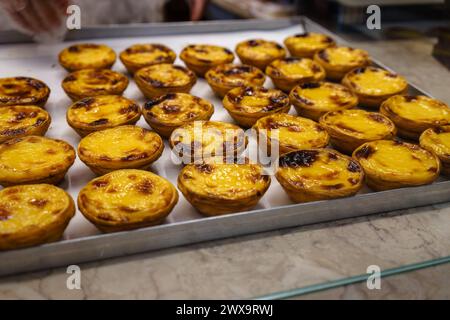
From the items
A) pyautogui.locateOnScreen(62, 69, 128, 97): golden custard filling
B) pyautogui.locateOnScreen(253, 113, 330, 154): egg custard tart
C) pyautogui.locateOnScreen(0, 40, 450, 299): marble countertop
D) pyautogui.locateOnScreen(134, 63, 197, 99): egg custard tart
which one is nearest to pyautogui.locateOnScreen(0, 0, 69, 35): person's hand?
pyautogui.locateOnScreen(62, 69, 128, 97): golden custard filling

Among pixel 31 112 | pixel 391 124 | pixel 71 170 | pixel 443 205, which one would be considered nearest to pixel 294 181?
pixel 443 205

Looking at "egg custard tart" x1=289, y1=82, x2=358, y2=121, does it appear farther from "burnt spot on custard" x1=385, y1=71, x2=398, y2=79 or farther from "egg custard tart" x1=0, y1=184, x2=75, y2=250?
"egg custard tart" x1=0, y1=184, x2=75, y2=250

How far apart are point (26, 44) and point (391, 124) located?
2453 millimetres

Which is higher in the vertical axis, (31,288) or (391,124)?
(391,124)

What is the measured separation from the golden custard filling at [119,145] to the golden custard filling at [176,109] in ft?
0.59

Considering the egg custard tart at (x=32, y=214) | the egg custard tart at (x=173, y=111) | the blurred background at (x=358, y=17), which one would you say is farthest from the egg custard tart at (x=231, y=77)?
the egg custard tart at (x=32, y=214)

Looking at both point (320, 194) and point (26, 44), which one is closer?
point (320, 194)

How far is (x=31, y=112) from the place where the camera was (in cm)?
241

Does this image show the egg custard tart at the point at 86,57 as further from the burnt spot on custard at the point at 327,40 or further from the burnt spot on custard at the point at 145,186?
the burnt spot on custard at the point at 327,40

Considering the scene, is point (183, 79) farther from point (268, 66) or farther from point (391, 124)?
point (391, 124)

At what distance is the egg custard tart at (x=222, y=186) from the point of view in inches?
71.0

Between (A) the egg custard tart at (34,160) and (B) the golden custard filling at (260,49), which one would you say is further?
(B) the golden custard filling at (260,49)

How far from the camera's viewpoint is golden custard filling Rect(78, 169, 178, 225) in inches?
66.7
